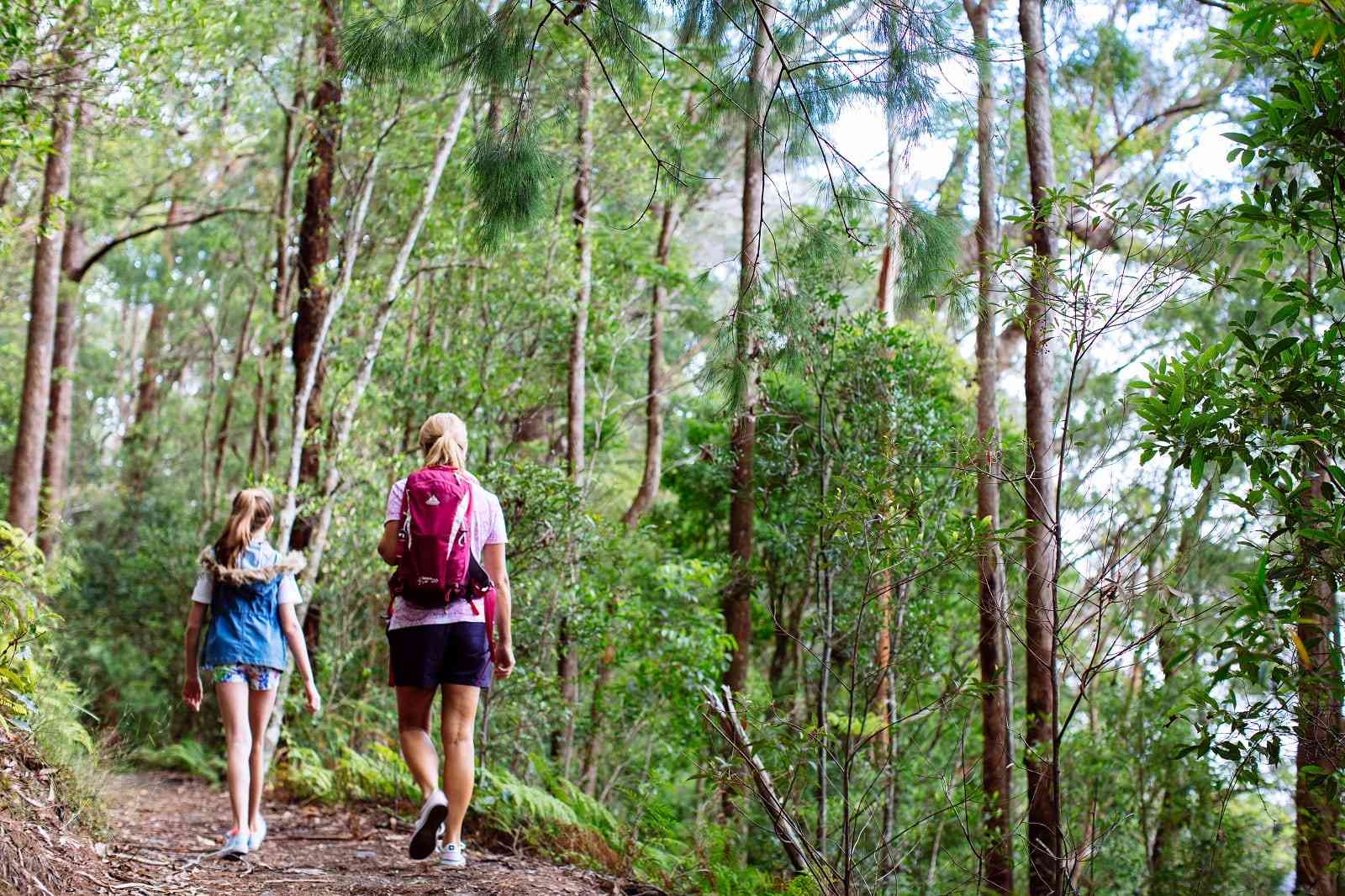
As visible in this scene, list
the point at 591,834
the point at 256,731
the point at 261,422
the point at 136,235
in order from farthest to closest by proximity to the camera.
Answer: the point at 136,235
the point at 261,422
the point at 591,834
the point at 256,731

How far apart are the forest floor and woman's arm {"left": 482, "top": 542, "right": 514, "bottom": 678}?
873mm

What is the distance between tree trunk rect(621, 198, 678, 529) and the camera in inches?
550

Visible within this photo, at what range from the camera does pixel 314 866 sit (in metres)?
4.82

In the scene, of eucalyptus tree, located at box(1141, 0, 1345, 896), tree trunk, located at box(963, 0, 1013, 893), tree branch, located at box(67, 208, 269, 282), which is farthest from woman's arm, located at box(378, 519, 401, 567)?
tree branch, located at box(67, 208, 269, 282)

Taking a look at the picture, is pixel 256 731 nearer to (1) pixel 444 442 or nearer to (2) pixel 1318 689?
(1) pixel 444 442

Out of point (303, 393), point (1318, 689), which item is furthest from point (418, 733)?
point (303, 393)

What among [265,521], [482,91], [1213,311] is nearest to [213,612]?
[265,521]

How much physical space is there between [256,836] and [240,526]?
4.87 ft

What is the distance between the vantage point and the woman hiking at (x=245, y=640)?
488 centimetres

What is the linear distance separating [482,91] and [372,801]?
4225mm

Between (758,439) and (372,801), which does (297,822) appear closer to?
(372,801)

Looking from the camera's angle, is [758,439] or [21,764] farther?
[758,439]

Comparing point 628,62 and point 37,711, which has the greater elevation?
point 628,62

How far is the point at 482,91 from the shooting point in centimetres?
465
